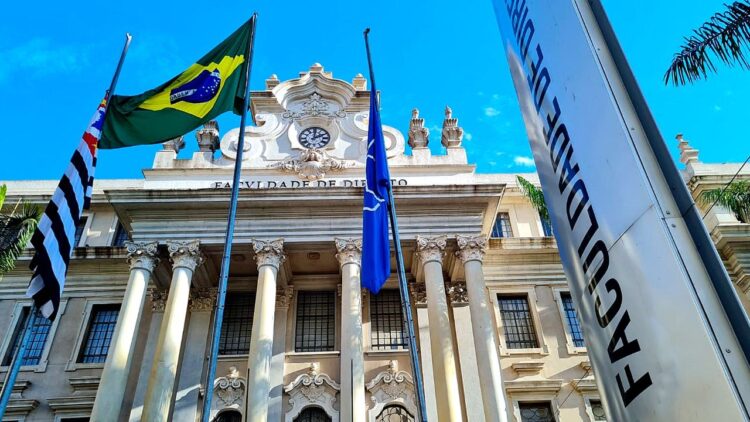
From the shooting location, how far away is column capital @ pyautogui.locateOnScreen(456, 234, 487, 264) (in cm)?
1848

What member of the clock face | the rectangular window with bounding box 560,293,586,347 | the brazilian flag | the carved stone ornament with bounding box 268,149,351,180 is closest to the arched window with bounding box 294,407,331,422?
the carved stone ornament with bounding box 268,149,351,180

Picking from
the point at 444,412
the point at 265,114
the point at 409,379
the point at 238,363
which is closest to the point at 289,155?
the point at 265,114

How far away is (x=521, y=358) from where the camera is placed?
19875 millimetres

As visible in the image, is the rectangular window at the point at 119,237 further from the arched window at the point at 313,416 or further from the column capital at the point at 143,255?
the arched window at the point at 313,416

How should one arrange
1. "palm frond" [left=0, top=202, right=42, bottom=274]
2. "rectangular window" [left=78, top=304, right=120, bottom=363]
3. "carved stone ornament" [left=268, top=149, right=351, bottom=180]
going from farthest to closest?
"carved stone ornament" [left=268, top=149, right=351, bottom=180]
"rectangular window" [left=78, top=304, right=120, bottom=363]
"palm frond" [left=0, top=202, right=42, bottom=274]

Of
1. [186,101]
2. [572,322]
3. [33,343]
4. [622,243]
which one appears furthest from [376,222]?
[33,343]

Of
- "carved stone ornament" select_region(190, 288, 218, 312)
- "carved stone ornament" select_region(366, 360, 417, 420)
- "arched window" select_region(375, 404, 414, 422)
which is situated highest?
"carved stone ornament" select_region(190, 288, 218, 312)

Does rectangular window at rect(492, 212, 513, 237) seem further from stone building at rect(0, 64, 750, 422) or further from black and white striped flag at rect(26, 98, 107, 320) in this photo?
black and white striped flag at rect(26, 98, 107, 320)

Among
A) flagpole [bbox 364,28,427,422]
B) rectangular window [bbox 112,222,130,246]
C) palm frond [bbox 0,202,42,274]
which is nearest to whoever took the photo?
flagpole [bbox 364,28,427,422]

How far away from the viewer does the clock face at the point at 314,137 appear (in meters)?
22.8

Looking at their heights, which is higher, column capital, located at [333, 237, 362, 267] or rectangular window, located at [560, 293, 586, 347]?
column capital, located at [333, 237, 362, 267]

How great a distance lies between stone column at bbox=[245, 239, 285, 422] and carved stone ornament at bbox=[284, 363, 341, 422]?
1923 mm

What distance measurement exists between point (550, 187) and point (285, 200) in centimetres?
1596

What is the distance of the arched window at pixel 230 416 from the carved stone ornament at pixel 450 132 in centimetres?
1290
